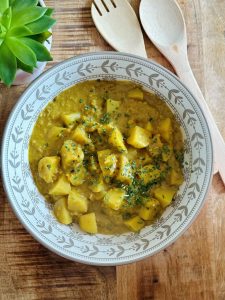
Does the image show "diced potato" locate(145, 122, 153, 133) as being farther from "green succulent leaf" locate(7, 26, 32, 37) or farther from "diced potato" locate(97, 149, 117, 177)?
"green succulent leaf" locate(7, 26, 32, 37)

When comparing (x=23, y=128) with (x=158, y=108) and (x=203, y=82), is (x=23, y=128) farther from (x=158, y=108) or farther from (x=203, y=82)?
(x=203, y=82)

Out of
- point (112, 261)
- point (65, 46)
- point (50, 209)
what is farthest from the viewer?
point (65, 46)

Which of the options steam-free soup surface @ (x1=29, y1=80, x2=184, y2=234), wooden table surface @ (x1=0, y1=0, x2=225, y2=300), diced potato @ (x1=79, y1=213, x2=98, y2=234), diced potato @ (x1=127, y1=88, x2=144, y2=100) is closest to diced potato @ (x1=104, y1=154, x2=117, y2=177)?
steam-free soup surface @ (x1=29, y1=80, x2=184, y2=234)

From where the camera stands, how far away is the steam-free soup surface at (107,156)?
91.4 inches

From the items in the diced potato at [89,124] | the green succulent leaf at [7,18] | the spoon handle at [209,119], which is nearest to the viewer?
the green succulent leaf at [7,18]

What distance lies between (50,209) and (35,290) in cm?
39

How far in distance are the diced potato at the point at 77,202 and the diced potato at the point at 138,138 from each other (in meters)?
0.33

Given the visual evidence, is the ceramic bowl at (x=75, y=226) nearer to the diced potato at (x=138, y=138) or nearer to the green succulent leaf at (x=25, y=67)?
the green succulent leaf at (x=25, y=67)

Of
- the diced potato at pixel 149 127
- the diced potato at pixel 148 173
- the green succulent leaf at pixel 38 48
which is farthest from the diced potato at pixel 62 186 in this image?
the green succulent leaf at pixel 38 48

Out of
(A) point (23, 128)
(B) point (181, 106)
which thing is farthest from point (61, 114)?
(B) point (181, 106)

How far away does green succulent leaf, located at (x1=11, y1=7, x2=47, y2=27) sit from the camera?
215 centimetres

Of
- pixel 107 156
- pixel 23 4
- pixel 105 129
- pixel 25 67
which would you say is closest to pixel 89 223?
pixel 107 156

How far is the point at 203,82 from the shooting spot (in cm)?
258

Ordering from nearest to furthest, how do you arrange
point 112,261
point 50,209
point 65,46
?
point 112,261 < point 50,209 < point 65,46
